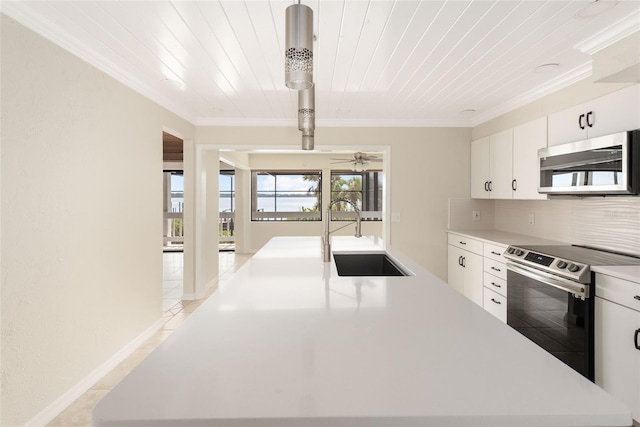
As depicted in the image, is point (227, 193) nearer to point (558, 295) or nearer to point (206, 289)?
point (206, 289)

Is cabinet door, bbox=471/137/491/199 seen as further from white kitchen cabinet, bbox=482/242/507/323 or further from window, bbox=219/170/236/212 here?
window, bbox=219/170/236/212

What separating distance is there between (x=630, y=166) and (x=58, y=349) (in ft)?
11.8

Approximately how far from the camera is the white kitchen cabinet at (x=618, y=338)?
1.94 meters

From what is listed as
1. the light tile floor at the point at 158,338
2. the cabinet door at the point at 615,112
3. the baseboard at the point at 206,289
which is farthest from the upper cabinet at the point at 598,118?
the baseboard at the point at 206,289

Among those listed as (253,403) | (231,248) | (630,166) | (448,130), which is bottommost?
(231,248)

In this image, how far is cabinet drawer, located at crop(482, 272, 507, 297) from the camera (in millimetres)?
3219

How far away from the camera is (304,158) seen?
8.57 m

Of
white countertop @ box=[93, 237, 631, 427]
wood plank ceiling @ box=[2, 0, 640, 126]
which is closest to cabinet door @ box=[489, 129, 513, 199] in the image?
wood plank ceiling @ box=[2, 0, 640, 126]

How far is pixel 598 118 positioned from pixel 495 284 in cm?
158

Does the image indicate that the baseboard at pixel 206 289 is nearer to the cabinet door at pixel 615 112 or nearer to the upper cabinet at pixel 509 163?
the upper cabinet at pixel 509 163

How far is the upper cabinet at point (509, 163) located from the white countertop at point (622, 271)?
3.59ft

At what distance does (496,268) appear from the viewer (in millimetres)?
3355

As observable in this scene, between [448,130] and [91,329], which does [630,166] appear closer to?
[448,130]

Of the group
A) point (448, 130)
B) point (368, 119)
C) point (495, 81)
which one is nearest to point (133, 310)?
point (368, 119)
